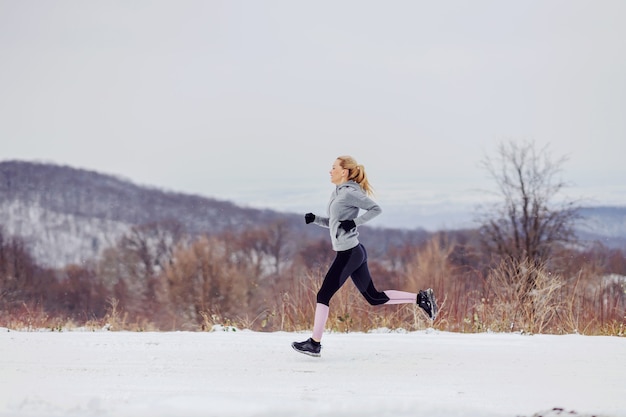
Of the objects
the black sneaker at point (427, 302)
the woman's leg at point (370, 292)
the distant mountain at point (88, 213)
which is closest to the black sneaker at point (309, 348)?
the woman's leg at point (370, 292)

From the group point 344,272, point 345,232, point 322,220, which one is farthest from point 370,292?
point 322,220

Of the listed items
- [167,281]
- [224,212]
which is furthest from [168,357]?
[224,212]

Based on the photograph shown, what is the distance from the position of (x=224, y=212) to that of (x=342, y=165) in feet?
328

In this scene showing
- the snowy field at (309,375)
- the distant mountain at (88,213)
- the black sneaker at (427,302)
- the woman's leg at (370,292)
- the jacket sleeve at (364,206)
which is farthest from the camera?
the distant mountain at (88,213)

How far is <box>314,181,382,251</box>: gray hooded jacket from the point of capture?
276 inches

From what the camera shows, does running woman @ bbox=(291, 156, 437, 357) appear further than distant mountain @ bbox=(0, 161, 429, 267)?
No

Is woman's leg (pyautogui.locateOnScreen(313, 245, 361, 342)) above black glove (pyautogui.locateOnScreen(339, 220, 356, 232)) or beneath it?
beneath

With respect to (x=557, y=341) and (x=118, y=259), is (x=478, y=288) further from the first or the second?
(x=118, y=259)

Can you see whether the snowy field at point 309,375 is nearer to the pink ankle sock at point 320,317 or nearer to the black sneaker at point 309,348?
the black sneaker at point 309,348

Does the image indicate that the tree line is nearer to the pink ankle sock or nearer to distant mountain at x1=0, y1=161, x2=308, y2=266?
the pink ankle sock

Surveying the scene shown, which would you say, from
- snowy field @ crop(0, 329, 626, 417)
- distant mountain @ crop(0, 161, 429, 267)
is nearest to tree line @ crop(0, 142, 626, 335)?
snowy field @ crop(0, 329, 626, 417)

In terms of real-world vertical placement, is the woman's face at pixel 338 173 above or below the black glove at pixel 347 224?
above

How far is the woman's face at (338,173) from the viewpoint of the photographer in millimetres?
7164

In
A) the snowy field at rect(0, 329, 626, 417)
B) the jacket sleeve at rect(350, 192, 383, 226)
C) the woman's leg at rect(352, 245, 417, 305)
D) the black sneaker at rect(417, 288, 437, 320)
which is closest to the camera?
the snowy field at rect(0, 329, 626, 417)
